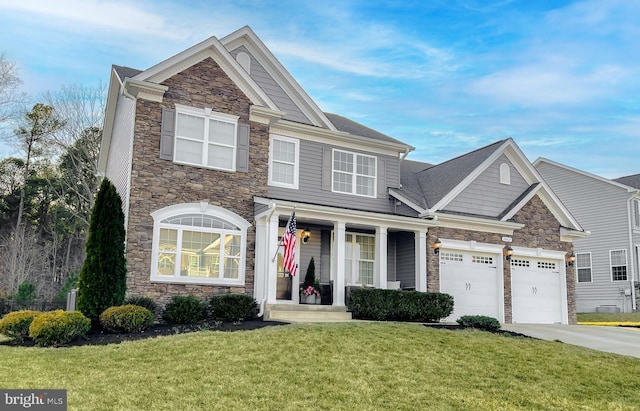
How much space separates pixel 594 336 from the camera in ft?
51.1

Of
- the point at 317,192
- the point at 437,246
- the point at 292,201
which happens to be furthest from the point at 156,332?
the point at 437,246

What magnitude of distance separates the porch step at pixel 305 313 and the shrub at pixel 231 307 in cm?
48

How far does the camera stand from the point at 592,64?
18.1m

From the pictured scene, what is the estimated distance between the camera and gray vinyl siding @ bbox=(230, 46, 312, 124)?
18438 millimetres

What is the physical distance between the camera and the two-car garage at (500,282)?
18.7 m

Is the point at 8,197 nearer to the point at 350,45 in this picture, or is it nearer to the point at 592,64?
the point at 350,45

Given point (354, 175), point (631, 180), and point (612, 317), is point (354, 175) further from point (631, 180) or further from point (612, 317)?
point (631, 180)

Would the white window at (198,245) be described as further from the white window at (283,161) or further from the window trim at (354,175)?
the window trim at (354,175)

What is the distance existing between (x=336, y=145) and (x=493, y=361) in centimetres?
1009

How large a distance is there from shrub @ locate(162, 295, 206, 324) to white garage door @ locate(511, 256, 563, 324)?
10.5 meters

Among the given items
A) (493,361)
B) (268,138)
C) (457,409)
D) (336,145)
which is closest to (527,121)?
(336,145)

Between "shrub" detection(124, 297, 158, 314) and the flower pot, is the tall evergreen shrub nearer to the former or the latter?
"shrub" detection(124, 297, 158, 314)

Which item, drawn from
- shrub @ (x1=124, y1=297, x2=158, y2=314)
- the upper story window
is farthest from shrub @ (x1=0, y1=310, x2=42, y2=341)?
the upper story window

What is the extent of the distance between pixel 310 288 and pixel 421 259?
12.0 ft
